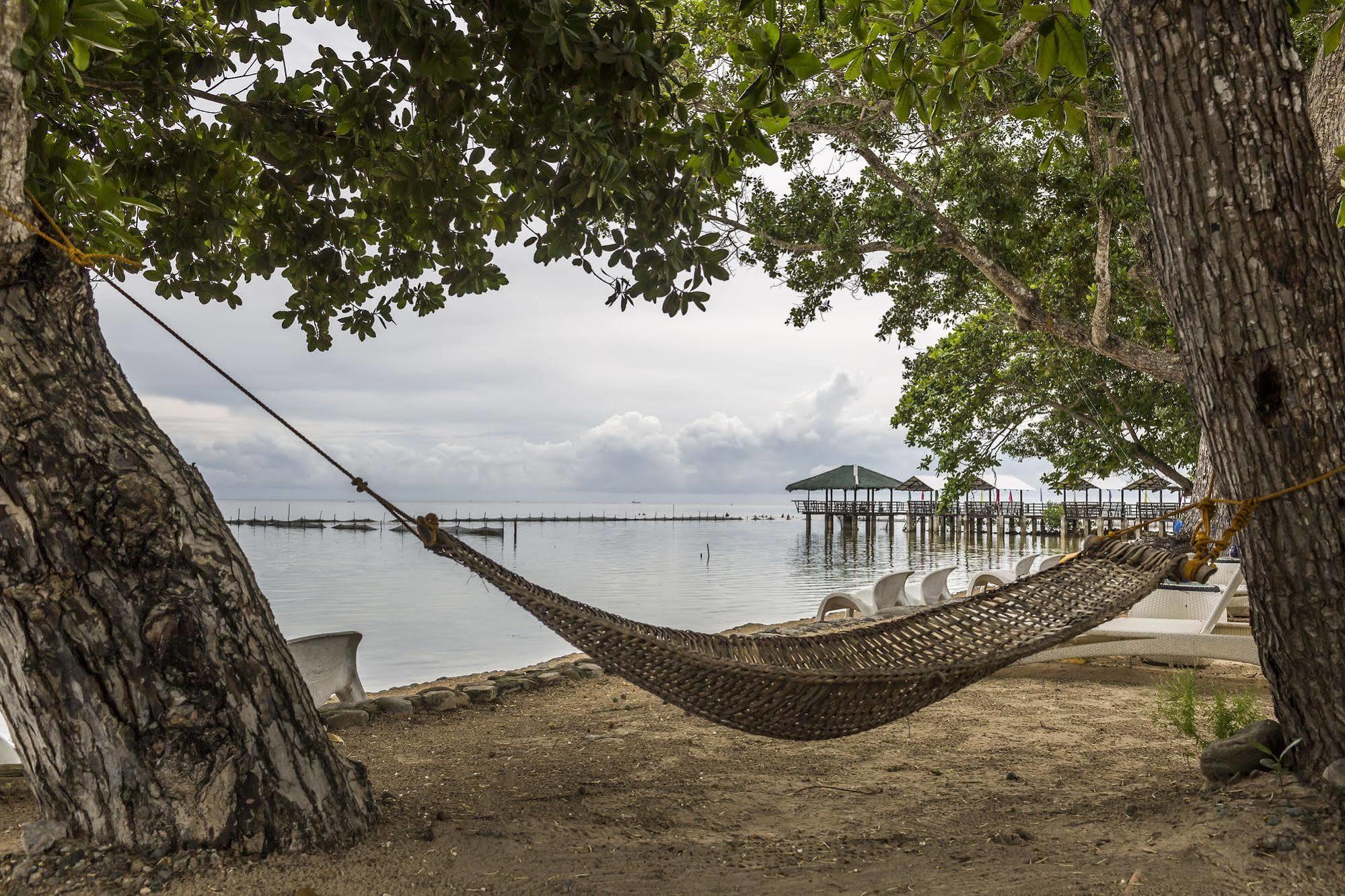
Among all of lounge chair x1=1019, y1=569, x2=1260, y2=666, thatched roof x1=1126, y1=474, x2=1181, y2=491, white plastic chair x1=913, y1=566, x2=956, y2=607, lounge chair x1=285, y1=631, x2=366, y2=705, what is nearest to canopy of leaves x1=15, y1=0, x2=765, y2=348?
lounge chair x1=285, y1=631, x2=366, y2=705

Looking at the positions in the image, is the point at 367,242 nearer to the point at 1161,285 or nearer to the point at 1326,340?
the point at 1161,285

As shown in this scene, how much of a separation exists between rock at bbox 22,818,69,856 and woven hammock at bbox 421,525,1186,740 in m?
0.92

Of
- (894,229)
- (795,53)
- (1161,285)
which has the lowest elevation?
(1161,285)

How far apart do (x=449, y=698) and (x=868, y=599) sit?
3.67 metres

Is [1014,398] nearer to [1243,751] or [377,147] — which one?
[1243,751]

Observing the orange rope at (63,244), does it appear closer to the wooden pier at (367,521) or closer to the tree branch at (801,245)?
the tree branch at (801,245)

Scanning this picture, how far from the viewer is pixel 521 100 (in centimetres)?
230

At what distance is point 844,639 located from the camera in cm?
233

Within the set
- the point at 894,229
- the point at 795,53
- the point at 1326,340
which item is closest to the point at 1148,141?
the point at 1326,340

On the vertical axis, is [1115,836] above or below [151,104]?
below

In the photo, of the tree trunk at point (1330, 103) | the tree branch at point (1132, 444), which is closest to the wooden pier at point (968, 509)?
the tree branch at point (1132, 444)

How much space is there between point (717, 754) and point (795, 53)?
7.11 feet

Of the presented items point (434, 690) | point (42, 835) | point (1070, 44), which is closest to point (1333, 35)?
point (1070, 44)

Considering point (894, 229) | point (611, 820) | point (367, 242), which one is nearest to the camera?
point (611, 820)
